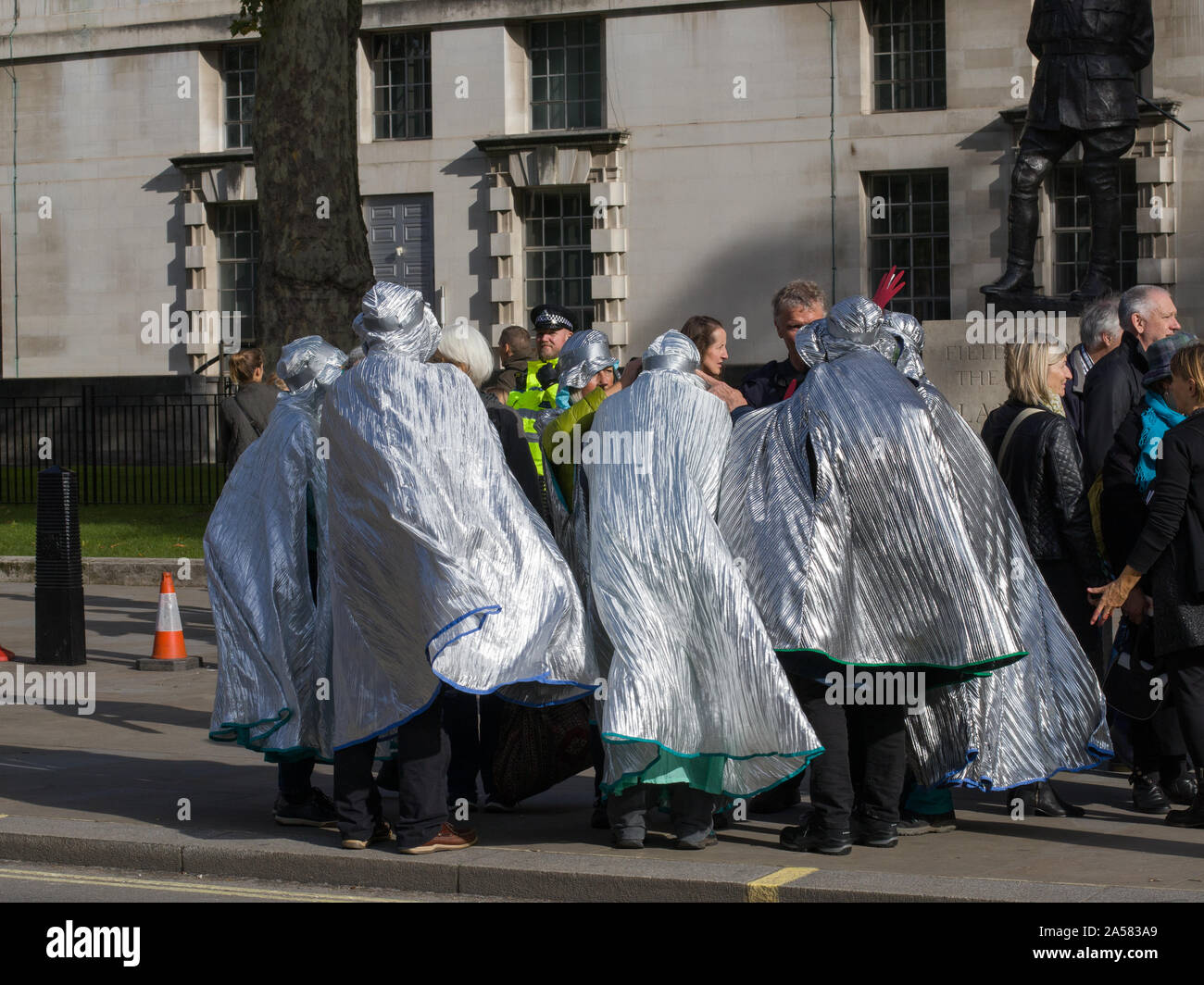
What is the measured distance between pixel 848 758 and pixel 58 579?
22.1 feet

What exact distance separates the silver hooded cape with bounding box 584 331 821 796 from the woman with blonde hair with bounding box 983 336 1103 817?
1.51m

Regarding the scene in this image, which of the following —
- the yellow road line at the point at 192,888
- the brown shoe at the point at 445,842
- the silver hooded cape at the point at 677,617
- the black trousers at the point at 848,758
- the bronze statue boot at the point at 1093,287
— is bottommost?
the yellow road line at the point at 192,888

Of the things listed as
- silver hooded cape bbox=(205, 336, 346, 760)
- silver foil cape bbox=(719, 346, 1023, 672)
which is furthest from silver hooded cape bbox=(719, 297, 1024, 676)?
silver hooded cape bbox=(205, 336, 346, 760)

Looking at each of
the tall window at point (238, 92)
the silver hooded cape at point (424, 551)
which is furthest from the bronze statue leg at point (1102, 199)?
the tall window at point (238, 92)

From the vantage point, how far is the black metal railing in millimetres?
25062

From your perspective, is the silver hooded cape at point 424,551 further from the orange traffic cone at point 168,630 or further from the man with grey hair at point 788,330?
the orange traffic cone at point 168,630

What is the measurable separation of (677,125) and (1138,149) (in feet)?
22.8

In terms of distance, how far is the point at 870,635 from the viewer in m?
6.25

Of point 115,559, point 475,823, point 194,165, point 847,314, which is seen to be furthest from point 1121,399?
point 194,165

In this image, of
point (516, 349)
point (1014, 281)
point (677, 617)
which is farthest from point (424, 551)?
point (1014, 281)

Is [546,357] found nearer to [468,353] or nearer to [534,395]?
[534,395]

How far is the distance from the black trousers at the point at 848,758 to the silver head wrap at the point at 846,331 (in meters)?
1.19

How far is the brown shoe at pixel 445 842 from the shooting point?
640cm

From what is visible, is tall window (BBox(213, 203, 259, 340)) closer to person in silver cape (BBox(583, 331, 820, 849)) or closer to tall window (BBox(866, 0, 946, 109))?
tall window (BBox(866, 0, 946, 109))
